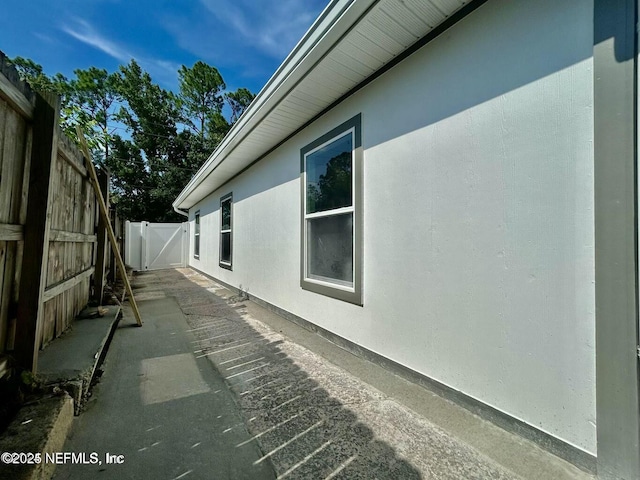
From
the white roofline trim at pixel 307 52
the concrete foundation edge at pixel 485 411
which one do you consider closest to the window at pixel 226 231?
the white roofline trim at pixel 307 52

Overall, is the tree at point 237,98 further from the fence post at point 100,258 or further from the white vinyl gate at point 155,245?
the fence post at point 100,258

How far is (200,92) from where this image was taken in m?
20.4

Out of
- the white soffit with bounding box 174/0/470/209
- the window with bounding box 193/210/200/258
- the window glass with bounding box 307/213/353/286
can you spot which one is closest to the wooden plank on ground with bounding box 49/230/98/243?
the white soffit with bounding box 174/0/470/209

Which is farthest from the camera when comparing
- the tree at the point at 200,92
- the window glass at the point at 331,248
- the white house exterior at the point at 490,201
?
the tree at the point at 200,92

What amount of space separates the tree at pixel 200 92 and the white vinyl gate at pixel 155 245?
11.1m

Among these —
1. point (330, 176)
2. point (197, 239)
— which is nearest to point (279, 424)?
point (330, 176)

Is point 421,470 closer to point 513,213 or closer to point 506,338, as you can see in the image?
point 506,338

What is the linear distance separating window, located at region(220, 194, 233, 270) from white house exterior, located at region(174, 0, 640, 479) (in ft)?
13.5

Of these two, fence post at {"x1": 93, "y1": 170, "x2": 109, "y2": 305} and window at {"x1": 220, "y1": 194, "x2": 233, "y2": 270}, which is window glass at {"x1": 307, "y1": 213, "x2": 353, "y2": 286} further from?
window at {"x1": 220, "y1": 194, "x2": 233, "y2": 270}

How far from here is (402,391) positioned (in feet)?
6.90

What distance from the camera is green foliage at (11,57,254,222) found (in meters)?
18.2

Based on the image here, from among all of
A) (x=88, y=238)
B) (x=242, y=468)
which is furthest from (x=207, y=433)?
(x=88, y=238)

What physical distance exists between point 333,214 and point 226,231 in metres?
4.80

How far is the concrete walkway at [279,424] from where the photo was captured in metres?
1.37
